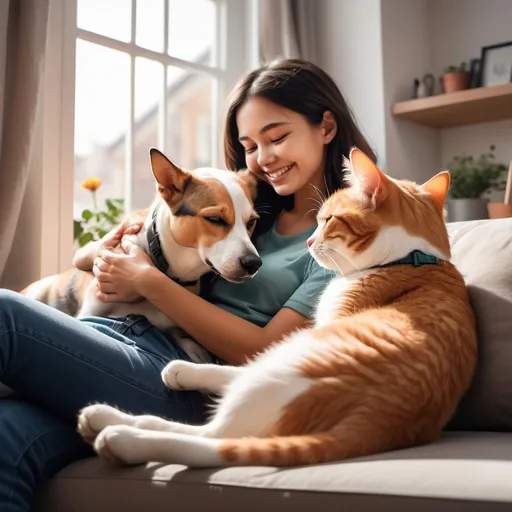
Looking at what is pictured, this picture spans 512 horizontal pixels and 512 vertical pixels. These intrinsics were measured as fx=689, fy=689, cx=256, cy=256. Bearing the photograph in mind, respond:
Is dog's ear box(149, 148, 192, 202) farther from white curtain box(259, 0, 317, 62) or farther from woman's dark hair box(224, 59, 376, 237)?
white curtain box(259, 0, 317, 62)

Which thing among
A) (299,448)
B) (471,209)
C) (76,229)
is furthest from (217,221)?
(471,209)

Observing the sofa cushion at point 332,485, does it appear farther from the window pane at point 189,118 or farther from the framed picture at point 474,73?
the framed picture at point 474,73

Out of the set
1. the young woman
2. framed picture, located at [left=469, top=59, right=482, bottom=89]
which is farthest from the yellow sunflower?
framed picture, located at [left=469, top=59, right=482, bottom=89]

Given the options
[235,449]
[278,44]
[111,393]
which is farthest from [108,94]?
[235,449]

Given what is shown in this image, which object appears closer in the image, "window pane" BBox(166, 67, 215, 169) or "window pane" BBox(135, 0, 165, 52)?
"window pane" BBox(135, 0, 165, 52)

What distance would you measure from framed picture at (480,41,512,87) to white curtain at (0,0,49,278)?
2.03 metres

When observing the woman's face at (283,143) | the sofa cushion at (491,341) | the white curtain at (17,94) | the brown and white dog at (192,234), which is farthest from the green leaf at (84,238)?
the sofa cushion at (491,341)

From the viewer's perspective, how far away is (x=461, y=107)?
10.5 ft

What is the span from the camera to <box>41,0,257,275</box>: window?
7.88ft

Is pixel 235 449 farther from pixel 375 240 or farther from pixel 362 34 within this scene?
pixel 362 34

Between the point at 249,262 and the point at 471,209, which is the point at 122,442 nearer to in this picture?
the point at 249,262

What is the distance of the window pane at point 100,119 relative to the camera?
2641 millimetres

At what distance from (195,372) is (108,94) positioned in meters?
1.70

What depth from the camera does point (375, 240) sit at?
1351 mm
